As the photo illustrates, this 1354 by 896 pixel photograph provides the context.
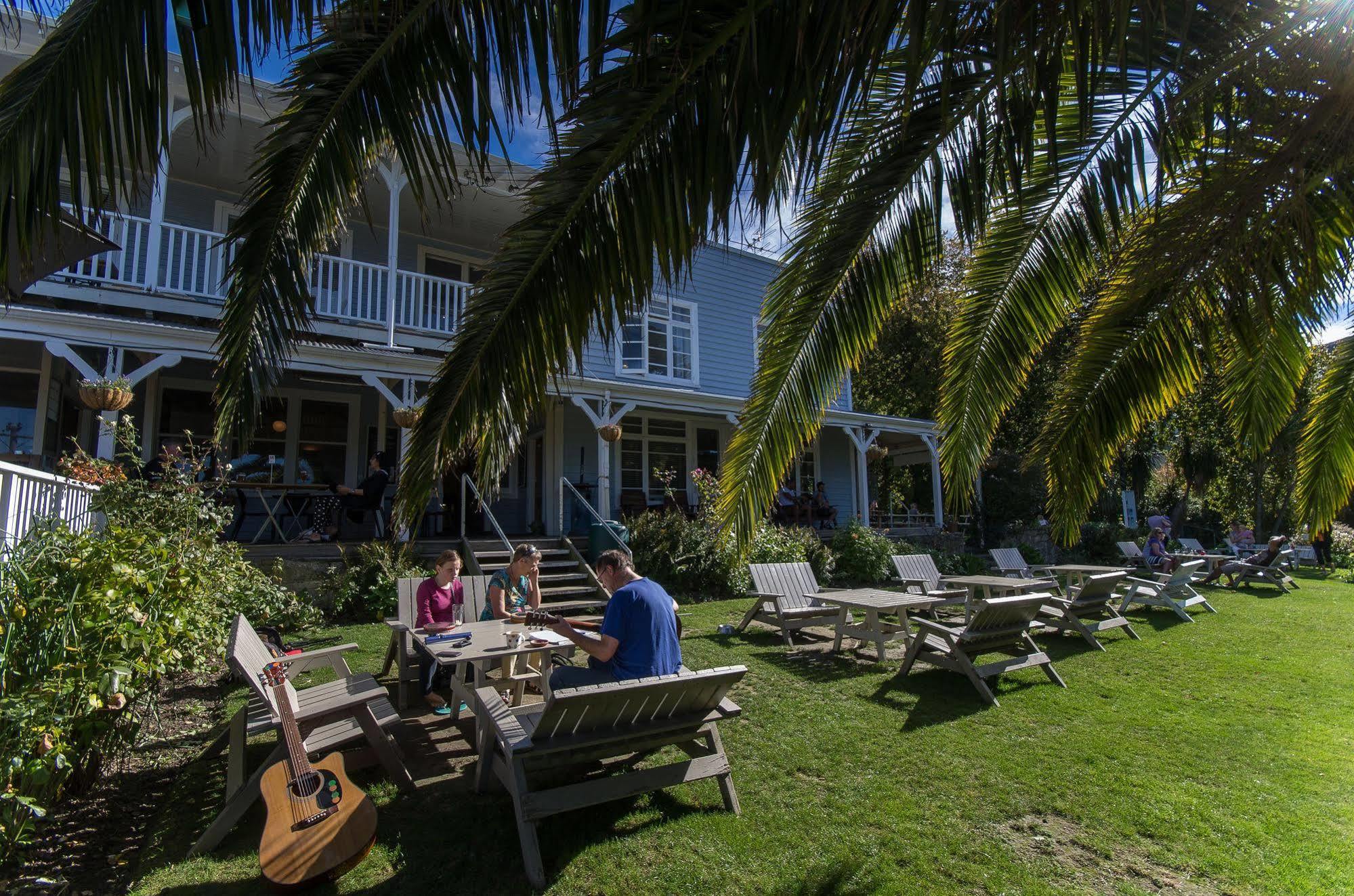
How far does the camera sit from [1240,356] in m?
4.40

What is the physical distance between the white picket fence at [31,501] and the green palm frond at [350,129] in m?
1.73

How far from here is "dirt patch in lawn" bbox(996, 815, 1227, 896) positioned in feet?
10.3

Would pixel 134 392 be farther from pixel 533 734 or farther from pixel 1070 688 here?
pixel 1070 688

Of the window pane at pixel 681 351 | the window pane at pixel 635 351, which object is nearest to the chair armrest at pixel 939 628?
the window pane at pixel 635 351

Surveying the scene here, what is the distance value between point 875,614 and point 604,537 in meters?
5.49

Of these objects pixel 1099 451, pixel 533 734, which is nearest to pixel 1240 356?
pixel 1099 451

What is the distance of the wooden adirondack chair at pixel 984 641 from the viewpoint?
6.16 meters

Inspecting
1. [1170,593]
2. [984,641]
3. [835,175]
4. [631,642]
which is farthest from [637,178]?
[1170,593]

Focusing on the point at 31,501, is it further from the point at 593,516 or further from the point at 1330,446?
the point at 593,516

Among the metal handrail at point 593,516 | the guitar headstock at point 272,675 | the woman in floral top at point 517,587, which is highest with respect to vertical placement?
the metal handrail at point 593,516

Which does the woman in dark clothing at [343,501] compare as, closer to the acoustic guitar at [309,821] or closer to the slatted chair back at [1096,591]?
the acoustic guitar at [309,821]

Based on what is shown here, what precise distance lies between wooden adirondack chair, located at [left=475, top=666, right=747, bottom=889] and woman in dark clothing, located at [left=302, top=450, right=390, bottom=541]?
7.10 meters

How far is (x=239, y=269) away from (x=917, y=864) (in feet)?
13.5

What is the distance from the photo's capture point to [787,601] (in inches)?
326
